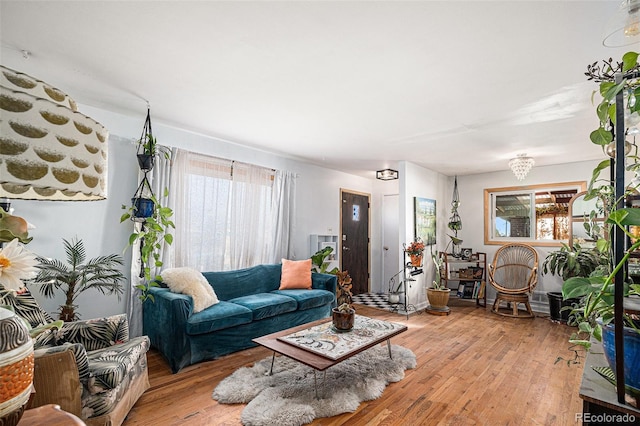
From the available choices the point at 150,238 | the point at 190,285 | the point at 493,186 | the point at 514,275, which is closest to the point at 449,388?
the point at 190,285

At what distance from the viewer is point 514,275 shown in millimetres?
5305

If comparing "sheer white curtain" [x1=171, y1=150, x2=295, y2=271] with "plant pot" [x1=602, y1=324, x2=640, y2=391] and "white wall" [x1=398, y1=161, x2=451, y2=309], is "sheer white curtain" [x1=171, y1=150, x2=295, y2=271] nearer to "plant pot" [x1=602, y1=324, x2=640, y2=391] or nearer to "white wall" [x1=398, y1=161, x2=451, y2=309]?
"white wall" [x1=398, y1=161, x2=451, y2=309]

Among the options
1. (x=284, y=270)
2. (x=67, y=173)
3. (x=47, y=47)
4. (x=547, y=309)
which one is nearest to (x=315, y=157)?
(x=284, y=270)

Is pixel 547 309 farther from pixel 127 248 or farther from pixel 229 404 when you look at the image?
pixel 127 248

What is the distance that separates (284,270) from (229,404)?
212 centimetres

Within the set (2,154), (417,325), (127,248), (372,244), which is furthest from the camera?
(372,244)

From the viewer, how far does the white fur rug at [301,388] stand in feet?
6.73

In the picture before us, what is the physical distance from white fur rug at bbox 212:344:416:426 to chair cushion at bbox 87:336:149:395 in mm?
673

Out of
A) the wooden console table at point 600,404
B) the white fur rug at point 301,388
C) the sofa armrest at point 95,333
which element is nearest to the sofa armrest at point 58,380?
the sofa armrest at point 95,333

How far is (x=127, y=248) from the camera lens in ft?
10.4

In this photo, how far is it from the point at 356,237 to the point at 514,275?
2.88 meters

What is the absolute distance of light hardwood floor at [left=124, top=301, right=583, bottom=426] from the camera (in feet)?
6.81

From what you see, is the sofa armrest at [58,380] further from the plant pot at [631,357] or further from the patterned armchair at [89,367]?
the plant pot at [631,357]

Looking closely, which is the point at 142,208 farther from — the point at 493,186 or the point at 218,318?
the point at 493,186
